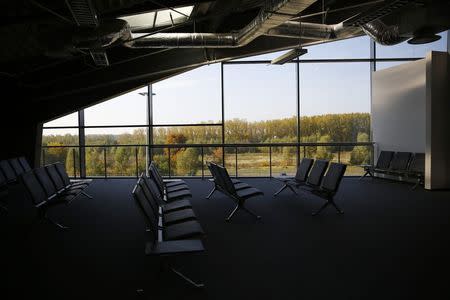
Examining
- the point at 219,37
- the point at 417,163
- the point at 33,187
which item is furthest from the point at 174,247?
the point at 417,163

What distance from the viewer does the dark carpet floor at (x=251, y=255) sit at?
10.2ft

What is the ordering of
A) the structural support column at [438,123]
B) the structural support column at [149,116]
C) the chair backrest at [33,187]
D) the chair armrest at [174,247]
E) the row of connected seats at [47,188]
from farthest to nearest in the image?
the structural support column at [149,116] → the structural support column at [438,123] → the row of connected seats at [47,188] → the chair backrest at [33,187] → the chair armrest at [174,247]

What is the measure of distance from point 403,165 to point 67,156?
931 cm

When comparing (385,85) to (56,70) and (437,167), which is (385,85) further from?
(56,70)

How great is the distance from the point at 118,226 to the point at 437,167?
693 cm

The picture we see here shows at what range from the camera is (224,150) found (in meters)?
10.7

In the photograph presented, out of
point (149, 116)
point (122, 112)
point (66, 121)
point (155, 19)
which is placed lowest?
point (66, 121)

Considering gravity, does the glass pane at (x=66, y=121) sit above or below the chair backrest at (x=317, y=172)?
above

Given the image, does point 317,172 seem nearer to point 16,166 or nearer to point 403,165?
point 403,165

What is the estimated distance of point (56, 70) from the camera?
28.8 feet

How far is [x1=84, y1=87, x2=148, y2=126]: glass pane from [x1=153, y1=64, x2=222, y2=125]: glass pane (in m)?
0.39

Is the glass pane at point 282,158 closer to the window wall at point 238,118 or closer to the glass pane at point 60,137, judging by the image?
the window wall at point 238,118

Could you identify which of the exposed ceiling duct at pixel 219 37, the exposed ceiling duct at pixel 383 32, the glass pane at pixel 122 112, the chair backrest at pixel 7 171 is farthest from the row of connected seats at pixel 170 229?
the glass pane at pixel 122 112

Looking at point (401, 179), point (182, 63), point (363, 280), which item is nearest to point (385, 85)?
point (401, 179)
